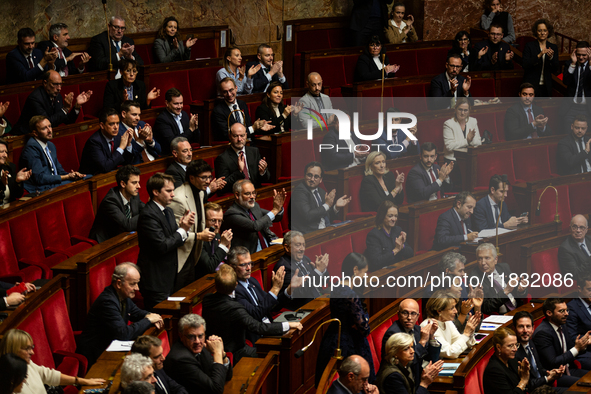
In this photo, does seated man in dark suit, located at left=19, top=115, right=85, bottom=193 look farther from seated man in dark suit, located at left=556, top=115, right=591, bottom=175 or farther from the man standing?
seated man in dark suit, located at left=556, top=115, right=591, bottom=175

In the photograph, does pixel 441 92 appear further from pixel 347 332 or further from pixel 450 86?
pixel 347 332

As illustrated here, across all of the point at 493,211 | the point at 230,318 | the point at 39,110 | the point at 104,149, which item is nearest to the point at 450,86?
the point at 493,211

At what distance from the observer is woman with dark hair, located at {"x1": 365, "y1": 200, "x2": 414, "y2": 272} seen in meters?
2.29

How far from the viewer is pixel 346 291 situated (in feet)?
5.98

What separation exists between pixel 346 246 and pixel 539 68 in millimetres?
1892

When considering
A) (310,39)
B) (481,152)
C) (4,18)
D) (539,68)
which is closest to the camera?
(481,152)

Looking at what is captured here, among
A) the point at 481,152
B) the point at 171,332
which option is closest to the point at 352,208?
the point at 481,152

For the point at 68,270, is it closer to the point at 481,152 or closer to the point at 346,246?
the point at 346,246

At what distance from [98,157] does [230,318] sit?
95 cm

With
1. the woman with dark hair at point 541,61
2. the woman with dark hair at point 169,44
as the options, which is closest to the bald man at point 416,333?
the woman with dark hair at point 169,44

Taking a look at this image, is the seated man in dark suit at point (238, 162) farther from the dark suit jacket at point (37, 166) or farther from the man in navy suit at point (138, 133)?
the dark suit jacket at point (37, 166)

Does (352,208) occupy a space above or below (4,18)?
below

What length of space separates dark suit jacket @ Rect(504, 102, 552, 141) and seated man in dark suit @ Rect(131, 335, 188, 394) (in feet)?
7.48

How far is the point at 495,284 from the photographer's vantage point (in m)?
2.35
